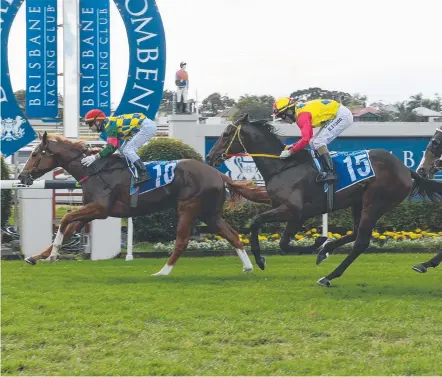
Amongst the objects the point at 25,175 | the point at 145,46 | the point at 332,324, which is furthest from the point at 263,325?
the point at 145,46

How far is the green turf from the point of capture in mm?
4465

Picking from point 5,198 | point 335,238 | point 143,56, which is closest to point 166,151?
point 143,56

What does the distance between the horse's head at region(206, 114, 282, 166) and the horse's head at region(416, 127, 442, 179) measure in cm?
144

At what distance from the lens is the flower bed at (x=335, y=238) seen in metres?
10.8

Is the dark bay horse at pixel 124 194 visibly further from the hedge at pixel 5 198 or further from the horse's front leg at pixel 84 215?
the hedge at pixel 5 198

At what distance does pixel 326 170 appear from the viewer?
7273 mm

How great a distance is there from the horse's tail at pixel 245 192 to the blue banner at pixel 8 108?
10.9 feet

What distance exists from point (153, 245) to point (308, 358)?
6.54 metres

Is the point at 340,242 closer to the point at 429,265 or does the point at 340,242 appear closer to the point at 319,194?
the point at 319,194

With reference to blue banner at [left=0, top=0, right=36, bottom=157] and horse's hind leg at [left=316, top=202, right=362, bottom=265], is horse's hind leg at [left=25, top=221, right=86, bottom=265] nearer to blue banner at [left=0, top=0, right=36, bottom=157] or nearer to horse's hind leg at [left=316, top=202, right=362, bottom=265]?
horse's hind leg at [left=316, top=202, right=362, bottom=265]

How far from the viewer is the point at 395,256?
10.3 metres

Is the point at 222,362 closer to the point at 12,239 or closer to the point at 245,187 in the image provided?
the point at 245,187

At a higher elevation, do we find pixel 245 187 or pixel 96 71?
pixel 96 71

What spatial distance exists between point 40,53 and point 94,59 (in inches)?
28.4
